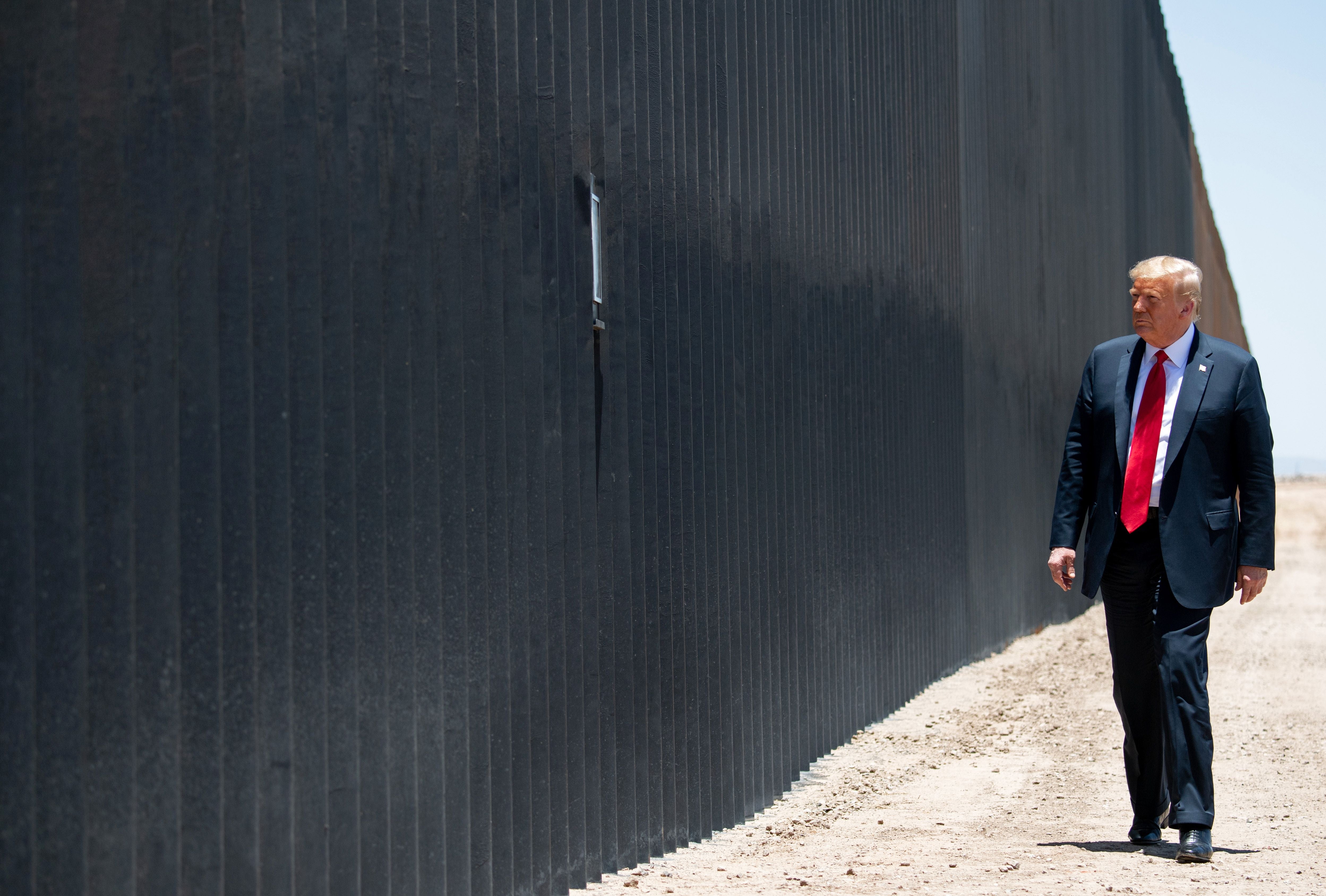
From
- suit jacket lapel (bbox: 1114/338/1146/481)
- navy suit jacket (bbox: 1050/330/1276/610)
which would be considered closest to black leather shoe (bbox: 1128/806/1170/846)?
navy suit jacket (bbox: 1050/330/1276/610)

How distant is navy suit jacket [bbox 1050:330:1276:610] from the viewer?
4.83 meters

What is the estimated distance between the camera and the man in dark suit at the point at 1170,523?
478 centimetres

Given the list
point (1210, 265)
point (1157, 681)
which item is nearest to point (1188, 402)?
point (1157, 681)

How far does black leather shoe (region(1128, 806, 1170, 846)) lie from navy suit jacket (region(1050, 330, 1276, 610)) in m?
0.84

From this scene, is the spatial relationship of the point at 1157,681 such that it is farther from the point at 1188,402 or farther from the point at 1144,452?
the point at 1188,402

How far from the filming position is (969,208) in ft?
34.2

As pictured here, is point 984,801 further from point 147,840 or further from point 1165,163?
→ point 1165,163

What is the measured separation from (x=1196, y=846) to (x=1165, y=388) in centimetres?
163

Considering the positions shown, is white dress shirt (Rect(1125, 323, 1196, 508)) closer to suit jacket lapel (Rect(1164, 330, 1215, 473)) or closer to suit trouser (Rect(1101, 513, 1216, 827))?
suit jacket lapel (Rect(1164, 330, 1215, 473))

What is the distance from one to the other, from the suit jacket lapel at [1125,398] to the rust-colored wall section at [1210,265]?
2034 centimetres

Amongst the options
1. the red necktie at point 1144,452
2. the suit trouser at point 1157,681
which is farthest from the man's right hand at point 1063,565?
the red necktie at point 1144,452

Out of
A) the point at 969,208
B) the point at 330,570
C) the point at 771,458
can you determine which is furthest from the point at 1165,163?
the point at 330,570

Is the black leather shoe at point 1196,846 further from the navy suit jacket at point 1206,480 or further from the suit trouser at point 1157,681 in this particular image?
the navy suit jacket at point 1206,480

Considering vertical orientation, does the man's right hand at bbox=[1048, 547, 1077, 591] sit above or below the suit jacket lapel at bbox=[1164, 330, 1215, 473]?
below
